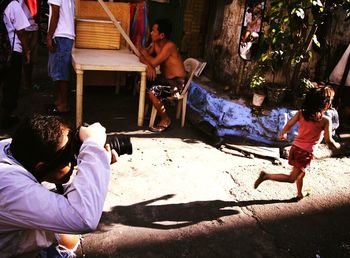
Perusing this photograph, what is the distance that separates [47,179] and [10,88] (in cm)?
353

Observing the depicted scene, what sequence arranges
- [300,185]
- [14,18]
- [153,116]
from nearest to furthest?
[300,185]
[14,18]
[153,116]

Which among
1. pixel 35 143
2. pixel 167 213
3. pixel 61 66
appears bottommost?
pixel 167 213

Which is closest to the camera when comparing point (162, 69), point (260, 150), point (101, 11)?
point (260, 150)

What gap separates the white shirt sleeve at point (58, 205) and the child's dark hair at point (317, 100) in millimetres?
2689

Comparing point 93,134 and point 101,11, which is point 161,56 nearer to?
point 101,11

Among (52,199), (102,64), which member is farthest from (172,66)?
(52,199)

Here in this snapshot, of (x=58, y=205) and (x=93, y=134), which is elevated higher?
(x=93, y=134)

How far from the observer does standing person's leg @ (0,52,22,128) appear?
488 centimetres

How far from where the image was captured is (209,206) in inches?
155

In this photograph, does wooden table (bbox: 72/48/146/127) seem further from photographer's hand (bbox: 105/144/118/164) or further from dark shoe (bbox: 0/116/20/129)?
photographer's hand (bbox: 105/144/118/164)

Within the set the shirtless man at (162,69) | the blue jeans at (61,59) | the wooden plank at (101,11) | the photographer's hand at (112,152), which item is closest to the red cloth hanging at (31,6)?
the wooden plank at (101,11)

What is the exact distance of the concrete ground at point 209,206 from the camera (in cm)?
337

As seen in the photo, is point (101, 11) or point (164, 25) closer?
point (164, 25)

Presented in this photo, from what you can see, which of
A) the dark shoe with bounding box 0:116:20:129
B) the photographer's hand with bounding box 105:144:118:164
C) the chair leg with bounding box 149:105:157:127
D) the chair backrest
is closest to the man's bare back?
the chair backrest
